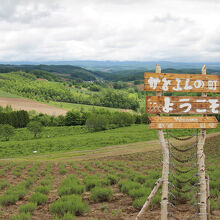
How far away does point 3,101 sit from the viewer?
14850 cm

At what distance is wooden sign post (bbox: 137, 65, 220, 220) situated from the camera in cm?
743

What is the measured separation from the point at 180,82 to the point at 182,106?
80 cm

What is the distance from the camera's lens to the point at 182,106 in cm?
781

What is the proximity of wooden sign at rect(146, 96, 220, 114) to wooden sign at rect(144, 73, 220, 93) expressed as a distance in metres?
0.30

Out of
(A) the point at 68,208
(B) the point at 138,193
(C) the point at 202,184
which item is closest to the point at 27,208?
(A) the point at 68,208

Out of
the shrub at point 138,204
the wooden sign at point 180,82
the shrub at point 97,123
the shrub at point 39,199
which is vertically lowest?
the shrub at point 97,123

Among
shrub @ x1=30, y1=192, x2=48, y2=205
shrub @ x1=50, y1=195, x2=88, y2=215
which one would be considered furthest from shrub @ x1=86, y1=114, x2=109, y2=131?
shrub @ x1=50, y1=195, x2=88, y2=215

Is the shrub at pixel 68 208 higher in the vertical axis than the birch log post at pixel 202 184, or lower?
lower

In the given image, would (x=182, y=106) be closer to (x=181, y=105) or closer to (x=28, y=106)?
(x=181, y=105)

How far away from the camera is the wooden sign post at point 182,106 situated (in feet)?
24.4

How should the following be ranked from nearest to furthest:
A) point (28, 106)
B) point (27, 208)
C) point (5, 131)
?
point (27, 208)
point (5, 131)
point (28, 106)

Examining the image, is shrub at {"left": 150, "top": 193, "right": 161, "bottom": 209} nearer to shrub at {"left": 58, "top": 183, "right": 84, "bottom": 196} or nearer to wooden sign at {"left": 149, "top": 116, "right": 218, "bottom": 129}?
wooden sign at {"left": 149, "top": 116, "right": 218, "bottom": 129}

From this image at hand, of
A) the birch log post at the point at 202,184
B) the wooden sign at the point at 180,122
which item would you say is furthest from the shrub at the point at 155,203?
the wooden sign at the point at 180,122

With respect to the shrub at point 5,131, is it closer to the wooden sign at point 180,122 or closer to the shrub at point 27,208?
the shrub at point 27,208
